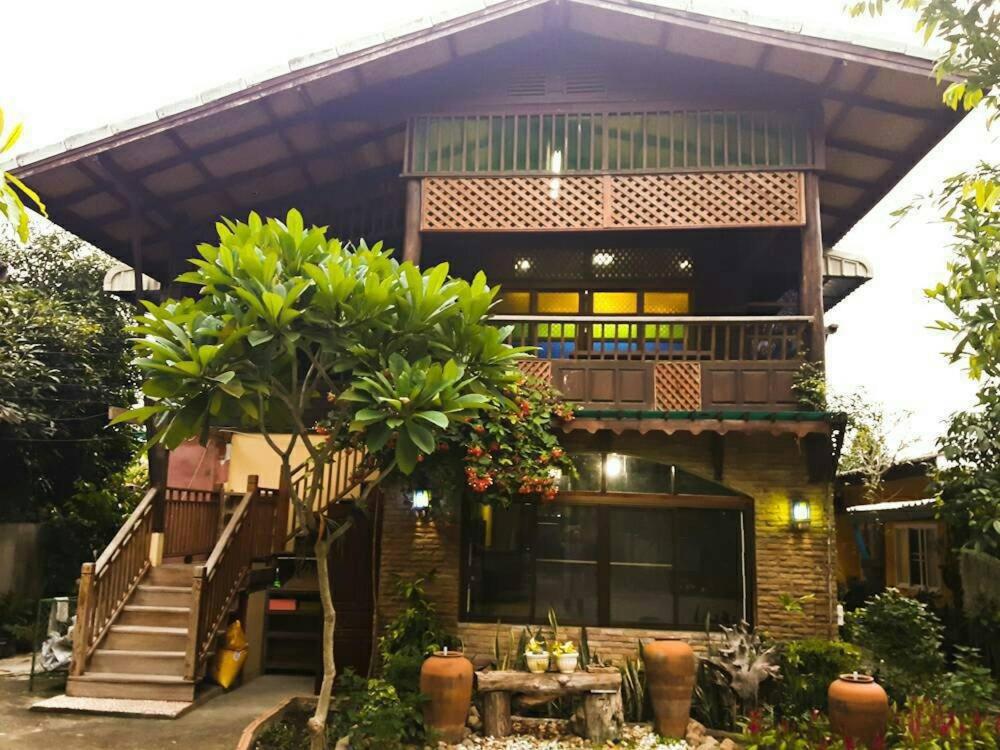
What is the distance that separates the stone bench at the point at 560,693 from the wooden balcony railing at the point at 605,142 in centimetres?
597

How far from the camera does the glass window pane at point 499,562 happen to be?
9484 millimetres

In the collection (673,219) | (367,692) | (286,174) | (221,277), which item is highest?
(286,174)

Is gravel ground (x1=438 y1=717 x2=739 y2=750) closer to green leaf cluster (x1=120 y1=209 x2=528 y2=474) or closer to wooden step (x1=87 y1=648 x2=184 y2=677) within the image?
wooden step (x1=87 y1=648 x2=184 y2=677)

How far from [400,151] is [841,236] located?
768 cm

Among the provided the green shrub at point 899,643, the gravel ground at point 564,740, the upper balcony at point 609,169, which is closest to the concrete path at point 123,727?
the gravel ground at point 564,740

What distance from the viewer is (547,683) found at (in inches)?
313

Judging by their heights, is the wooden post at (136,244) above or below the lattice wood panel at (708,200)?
below

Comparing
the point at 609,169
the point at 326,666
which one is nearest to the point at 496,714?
the point at 326,666

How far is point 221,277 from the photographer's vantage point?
5906 millimetres

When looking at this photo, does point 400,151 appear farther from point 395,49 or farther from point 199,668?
point 199,668

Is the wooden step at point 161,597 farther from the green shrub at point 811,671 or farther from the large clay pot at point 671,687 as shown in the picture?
the green shrub at point 811,671

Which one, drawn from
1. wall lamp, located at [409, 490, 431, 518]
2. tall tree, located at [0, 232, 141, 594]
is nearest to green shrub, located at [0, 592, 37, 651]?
tall tree, located at [0, 232, 141, 594]

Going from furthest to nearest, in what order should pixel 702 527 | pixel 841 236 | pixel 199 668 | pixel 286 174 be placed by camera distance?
1. pixel 841 236
2. pixel 286 174
3. pixel 702 527
4. pixel 199 668

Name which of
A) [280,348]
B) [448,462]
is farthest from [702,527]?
[280,348]
